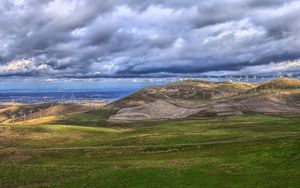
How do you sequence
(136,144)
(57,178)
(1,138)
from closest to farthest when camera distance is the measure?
(57,178) < (136,144) < (1,138)

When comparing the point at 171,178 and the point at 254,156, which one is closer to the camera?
the point at 171,178

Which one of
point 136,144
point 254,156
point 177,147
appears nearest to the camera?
point 254,156

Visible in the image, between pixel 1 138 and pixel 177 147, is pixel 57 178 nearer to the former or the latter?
pixel 177 147

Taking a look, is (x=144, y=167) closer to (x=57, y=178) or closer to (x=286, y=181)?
(x=57, y=178)

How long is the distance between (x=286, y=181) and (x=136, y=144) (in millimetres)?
57126

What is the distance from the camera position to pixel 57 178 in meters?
56.5

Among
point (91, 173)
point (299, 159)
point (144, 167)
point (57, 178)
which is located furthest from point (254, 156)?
point (57, 178)

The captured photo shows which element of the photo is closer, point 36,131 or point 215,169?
point 215,169

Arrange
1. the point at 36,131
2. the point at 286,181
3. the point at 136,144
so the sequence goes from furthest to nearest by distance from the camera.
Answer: the point at 36,131 < the point at 136,144 < the point at 286,181

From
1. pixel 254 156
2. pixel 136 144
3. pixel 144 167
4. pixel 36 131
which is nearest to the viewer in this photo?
pixel 144 167

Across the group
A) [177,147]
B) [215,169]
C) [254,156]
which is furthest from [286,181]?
[177,147]

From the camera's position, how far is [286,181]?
4625 cm

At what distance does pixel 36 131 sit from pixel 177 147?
6481cm

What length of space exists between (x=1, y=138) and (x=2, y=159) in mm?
40573
